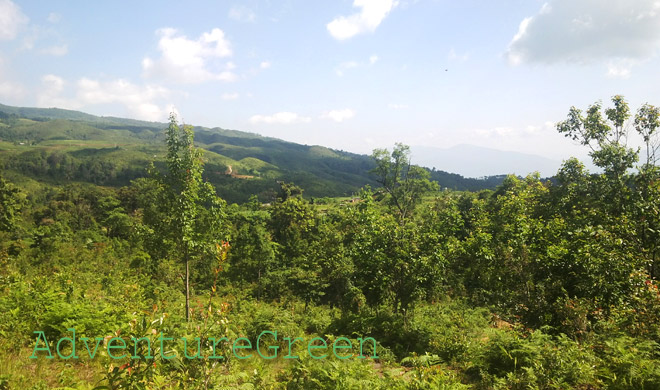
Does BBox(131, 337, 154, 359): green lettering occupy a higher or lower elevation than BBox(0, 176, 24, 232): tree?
higher

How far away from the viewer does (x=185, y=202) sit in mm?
11242

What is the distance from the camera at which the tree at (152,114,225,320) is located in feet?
36.6

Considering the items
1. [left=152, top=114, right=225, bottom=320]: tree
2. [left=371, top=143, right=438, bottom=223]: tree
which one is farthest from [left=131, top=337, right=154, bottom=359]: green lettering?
[left=371, top=143, right=438, bottom=223]: tree

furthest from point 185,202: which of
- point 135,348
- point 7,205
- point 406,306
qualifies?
point 7,205

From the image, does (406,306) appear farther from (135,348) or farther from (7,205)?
(7,205)

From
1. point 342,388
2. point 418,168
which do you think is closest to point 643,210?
point 342,388

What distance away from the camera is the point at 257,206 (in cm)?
7325

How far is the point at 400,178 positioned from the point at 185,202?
21.9 metres

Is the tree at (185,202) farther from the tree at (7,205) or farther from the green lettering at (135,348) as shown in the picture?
the tree at (7,205)

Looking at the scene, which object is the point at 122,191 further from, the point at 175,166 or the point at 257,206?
the point at 175,166

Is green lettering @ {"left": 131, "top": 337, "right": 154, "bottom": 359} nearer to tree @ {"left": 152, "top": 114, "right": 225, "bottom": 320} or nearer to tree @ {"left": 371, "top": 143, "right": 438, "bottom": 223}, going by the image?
tree @ {"left": 152, "top": 114, "right": 225, "bottom": 320}

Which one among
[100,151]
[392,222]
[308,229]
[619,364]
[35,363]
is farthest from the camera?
[100,151]

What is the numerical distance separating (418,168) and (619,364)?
2363cm

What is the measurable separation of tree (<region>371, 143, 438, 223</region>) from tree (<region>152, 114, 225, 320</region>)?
686 inches
